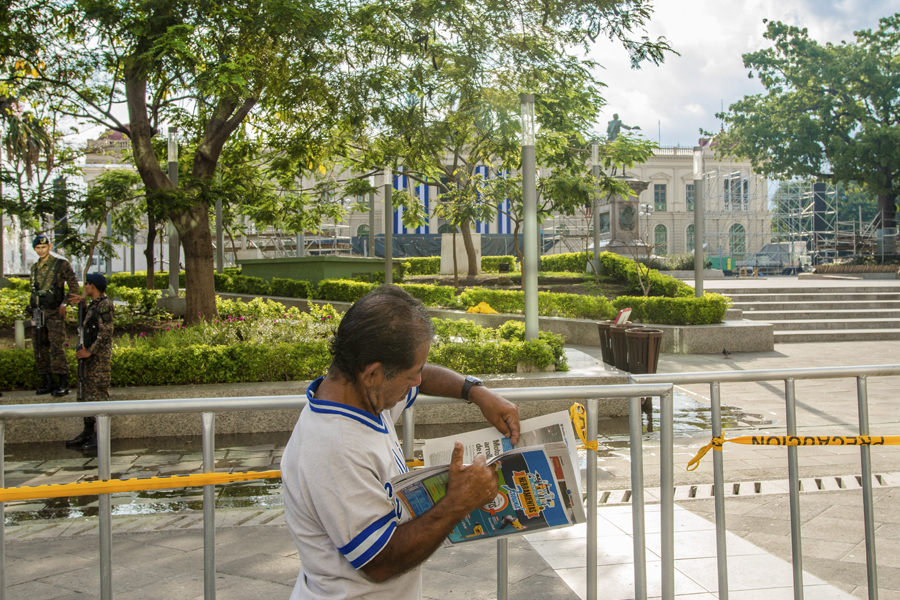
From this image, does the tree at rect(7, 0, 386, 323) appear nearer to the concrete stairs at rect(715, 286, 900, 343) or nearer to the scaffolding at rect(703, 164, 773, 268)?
the concrete stairs at rect(715, 286, 900, 343)

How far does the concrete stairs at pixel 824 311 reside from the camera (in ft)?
51.2

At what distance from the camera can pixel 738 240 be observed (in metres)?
51.2

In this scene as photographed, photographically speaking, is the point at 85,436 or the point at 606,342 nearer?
the point at 85,436

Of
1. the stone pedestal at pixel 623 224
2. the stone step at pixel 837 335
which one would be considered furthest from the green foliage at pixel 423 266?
the stone step at pixel 837 335

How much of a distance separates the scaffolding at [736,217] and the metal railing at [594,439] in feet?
156

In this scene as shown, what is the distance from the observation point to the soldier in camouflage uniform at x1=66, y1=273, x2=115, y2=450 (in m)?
6.64

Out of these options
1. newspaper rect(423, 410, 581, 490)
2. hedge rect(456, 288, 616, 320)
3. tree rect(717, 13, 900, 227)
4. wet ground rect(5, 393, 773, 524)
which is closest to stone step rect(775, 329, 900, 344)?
hedge rect(456, 288, 616, 320)

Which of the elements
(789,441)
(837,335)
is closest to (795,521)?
(789,441)

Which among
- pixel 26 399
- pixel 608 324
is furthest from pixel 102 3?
pixel 608 324

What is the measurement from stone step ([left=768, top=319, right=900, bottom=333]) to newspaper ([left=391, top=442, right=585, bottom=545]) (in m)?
15.2

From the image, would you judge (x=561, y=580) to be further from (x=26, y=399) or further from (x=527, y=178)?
(x=26, y=399)

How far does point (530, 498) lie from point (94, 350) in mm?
6023

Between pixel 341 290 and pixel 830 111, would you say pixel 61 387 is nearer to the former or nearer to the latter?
pixel 341 290

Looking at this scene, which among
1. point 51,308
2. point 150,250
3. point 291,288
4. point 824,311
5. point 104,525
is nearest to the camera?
point 104,525
